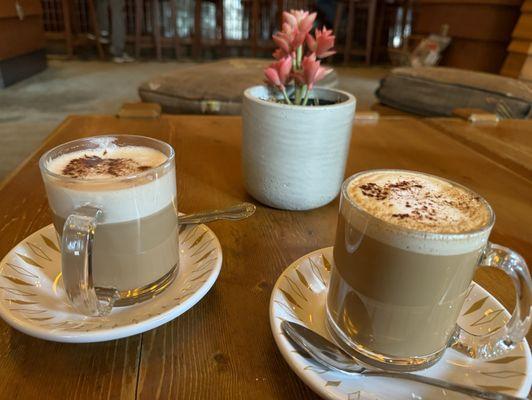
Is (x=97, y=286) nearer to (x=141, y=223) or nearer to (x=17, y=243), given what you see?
(x=141, y=223)

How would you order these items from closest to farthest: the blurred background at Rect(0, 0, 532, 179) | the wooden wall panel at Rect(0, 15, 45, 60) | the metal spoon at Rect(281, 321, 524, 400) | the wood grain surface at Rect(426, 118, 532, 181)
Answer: the metal spoon at Rect(281, 321, 524, 400)
the wood grain surface at Rect(426, 118, 532, 181)
the blurred background at Rect(0, 0, 532, 179)
the wooden wall panel at Rect(0, 15, 45, 60)

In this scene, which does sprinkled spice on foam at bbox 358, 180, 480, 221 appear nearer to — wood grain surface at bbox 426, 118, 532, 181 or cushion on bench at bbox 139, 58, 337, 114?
wood grain surface at bbox 426, 118, 532, 181

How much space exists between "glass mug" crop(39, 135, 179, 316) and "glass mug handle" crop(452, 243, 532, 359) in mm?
294

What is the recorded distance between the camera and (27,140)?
216cm

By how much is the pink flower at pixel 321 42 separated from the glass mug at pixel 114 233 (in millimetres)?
286

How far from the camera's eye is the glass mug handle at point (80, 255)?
35 centimetres

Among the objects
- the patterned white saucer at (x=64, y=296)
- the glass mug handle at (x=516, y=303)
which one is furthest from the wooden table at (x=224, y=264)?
the glass mug handle at (x=516, y=303)

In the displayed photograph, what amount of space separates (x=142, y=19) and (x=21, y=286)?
15.1ft

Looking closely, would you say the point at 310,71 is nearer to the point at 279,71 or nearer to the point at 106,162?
the point at 279,71

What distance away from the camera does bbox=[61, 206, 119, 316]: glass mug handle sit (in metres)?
0.35

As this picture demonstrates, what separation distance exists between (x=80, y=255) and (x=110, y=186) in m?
0.07

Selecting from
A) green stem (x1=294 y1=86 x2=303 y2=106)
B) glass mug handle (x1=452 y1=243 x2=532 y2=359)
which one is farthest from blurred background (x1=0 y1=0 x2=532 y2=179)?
glass mug handle (x1=452 y1=243 x2=532 y2=359)

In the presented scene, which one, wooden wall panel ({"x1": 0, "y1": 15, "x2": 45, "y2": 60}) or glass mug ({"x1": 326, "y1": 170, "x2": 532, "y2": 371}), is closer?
glass mug ({"x1": 326, "y1": 170, "x2": 532, "y2": 371})

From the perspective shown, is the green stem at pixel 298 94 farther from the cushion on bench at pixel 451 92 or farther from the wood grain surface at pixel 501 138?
the cushion on bench at pixel 451 92
